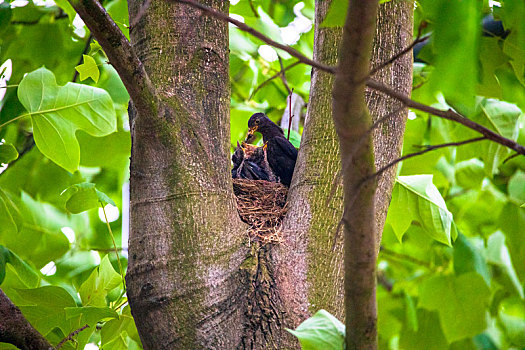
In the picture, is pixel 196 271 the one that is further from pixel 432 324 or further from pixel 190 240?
pixel 432 324

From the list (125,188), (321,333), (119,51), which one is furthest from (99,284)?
(125,188)

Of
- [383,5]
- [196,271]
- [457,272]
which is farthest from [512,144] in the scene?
[457,272]

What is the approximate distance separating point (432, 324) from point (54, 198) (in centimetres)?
216

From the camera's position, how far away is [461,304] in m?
2.73

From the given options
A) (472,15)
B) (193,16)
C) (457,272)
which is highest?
(193,16)

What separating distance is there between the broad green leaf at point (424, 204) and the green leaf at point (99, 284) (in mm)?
1064

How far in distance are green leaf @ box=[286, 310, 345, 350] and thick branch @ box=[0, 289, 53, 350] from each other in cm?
88

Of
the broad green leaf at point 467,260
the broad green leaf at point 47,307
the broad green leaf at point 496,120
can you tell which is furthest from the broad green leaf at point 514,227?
the broad green leaf at point 47,307

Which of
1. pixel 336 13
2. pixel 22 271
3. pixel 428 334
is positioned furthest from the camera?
pixel 428 334

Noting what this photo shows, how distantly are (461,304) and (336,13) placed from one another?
2.01 metres

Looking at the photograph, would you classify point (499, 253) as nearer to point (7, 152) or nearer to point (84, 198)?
point (84, 198)

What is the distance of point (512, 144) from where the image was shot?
871 millimetres

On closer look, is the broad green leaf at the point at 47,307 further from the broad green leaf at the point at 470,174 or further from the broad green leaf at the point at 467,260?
the broad green leaf at the point at 470,174

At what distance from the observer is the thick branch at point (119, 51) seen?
4.17 ft
